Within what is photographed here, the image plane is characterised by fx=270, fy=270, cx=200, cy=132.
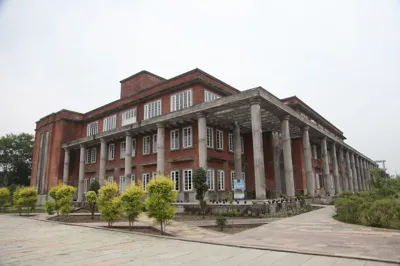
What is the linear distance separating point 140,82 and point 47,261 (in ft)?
101

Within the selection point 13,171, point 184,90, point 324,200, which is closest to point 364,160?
point 324,200

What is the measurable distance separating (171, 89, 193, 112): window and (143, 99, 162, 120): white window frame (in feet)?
7.24

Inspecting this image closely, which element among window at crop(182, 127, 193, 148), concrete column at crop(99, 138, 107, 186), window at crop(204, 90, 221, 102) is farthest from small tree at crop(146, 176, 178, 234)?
concrete column at crop(99, 138, 107, 186)

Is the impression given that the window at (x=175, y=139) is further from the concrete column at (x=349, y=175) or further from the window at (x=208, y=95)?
the concrete column at (x=349, y=175)

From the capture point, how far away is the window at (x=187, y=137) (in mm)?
25797

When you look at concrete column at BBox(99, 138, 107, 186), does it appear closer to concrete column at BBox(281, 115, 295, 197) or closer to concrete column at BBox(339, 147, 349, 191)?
concrete column at BBox(281, 115, 295, 197)

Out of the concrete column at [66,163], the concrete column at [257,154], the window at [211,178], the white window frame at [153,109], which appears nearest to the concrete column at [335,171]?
the window at [211,178]

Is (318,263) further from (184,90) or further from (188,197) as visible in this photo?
(184,90)

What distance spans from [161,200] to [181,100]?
1676 cm

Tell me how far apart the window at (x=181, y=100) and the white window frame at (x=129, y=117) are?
677 cm

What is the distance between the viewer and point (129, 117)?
33156 millimetres

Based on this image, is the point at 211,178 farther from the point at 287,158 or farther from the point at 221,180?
the point at 287,158

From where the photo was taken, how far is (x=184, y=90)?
2719 cm

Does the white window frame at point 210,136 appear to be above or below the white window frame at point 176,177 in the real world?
above
